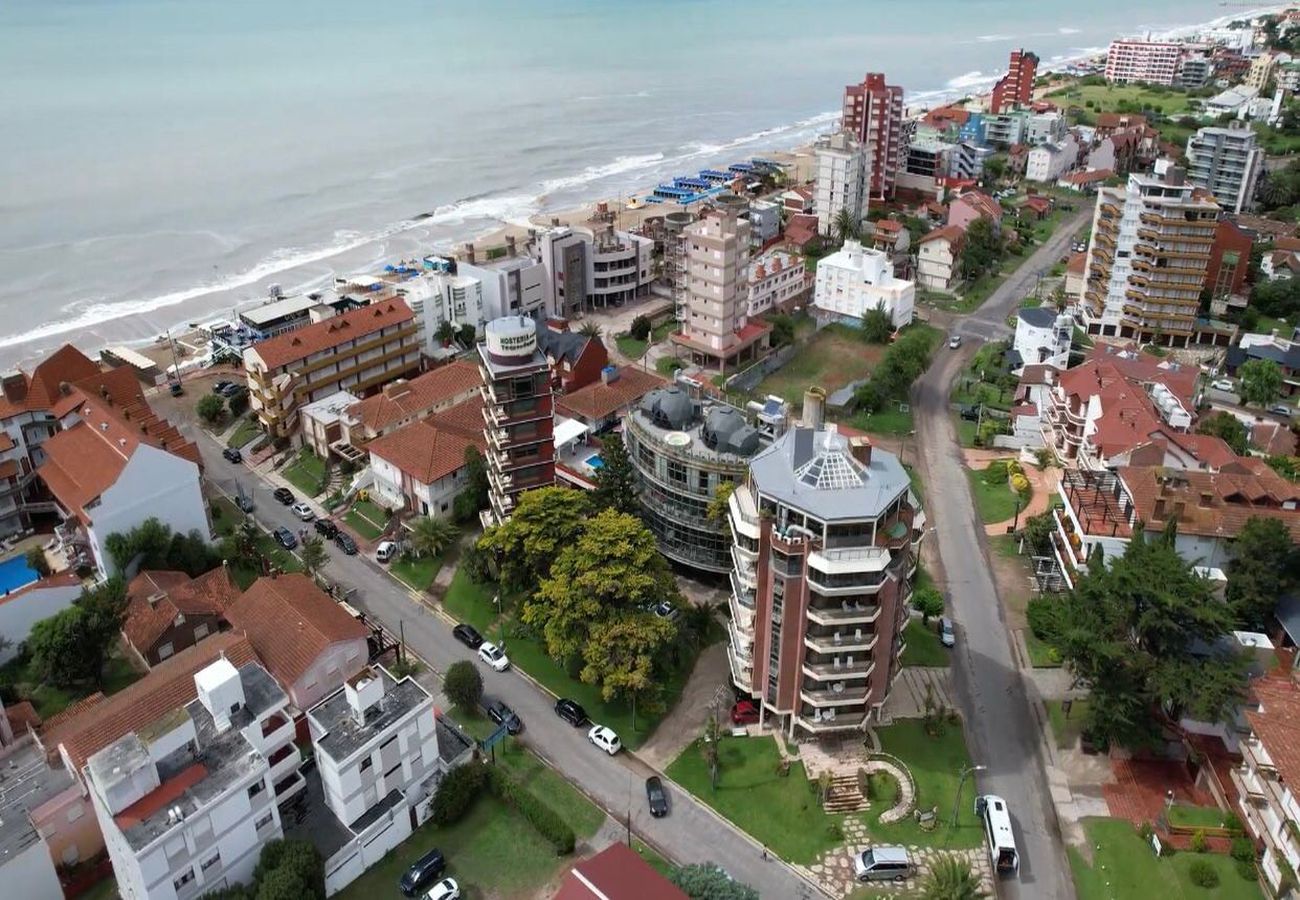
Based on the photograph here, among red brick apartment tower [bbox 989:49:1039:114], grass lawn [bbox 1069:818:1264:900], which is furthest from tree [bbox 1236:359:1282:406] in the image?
red brick apartment tower [bbox 989:49:1039:114]

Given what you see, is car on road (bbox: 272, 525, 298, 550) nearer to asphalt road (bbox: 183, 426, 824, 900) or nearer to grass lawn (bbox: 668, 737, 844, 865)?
asphalt road (bbox: 183, 426, 824, 900)

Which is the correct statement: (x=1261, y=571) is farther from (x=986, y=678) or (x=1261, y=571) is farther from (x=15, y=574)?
(x=15, y=574)

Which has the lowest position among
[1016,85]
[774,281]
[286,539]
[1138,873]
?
[1138,873]

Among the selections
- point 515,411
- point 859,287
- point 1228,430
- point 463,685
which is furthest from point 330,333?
point 1228,430

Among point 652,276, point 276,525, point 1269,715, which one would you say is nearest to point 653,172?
point 652,276

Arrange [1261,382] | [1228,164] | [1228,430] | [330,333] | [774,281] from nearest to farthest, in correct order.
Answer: [1228,430] → [330,333] → [1261,382] → [774,281] → [1228,164]

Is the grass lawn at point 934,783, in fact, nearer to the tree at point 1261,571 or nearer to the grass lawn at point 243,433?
the tree at point 1261,571
